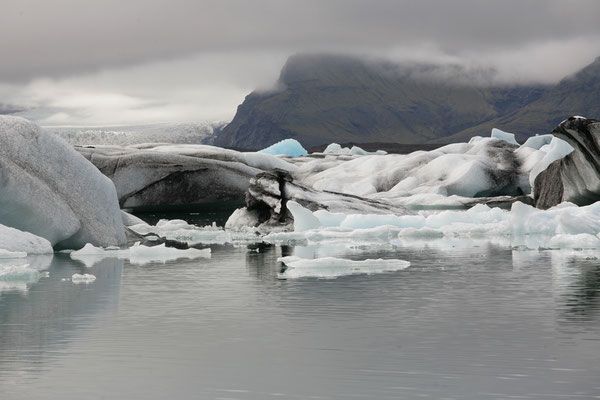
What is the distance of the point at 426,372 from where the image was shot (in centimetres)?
668

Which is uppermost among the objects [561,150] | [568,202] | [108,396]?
[561,150]

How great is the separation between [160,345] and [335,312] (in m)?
2.36

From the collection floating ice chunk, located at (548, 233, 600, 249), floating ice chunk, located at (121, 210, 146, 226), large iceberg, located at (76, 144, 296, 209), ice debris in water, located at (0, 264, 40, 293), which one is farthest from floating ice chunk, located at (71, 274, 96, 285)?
large iceberg, located at (76, 144, 296, 209)

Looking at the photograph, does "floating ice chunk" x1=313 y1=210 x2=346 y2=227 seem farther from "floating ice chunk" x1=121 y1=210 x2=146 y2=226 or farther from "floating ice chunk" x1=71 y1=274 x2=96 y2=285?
"floating ice chunk" x1=71 y1=274 x2=96 y2=285

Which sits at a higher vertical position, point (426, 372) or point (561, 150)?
point (561, 150)

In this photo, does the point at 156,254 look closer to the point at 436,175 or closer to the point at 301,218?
the point at 301,218

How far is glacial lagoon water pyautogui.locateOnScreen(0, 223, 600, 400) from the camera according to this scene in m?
6.36

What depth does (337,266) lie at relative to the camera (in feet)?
45.8

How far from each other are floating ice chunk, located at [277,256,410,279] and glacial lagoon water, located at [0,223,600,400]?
1.42 ft

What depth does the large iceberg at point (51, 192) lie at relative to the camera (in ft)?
53.0

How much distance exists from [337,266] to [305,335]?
18.6 ft

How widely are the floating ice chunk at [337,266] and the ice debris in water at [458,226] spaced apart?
5.03m

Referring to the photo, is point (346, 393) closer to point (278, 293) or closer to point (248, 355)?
point (248, 355)

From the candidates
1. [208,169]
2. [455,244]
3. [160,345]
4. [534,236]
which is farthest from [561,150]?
[160,345]
